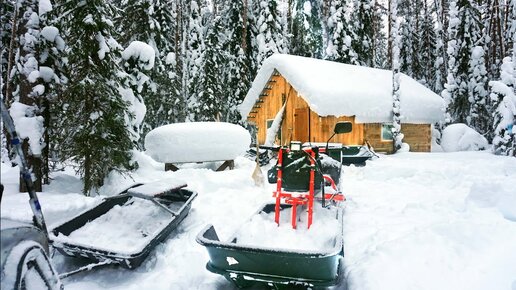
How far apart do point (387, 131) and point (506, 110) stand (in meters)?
6.43

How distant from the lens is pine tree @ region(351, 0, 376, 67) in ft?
92.7

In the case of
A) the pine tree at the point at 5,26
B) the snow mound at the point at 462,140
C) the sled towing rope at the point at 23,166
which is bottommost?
the snow mound at the point at 462,140

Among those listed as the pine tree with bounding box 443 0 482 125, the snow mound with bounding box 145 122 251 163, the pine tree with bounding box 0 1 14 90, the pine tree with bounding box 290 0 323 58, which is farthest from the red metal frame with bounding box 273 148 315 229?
the pine tree with bounding box 290 0 323 58

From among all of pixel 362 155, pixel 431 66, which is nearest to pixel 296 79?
pixel 362 155

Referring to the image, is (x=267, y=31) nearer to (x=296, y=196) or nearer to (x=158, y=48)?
(x=158, y=48)

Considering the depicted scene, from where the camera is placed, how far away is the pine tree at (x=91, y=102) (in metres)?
7.79

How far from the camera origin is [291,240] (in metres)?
4.68

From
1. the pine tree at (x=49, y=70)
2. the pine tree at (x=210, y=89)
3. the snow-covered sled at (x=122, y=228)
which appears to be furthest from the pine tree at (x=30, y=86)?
the pine tree at (x=210, y=89)

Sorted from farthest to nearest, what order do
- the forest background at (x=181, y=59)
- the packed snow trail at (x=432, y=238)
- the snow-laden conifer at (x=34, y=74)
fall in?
1. the forest background at (x=181, y=59)
2. the snow-laden conifer at (x=34, y=74)
3. the packed snow trail at (x=432, y=238)

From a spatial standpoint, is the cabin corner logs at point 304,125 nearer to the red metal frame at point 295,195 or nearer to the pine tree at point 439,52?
the pine tree at point 439,52

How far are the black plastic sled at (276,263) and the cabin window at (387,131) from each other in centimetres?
1815

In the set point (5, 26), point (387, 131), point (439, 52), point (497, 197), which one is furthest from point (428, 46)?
point (5, 26)

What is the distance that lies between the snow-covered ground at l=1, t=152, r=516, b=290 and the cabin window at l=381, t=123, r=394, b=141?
454 inches

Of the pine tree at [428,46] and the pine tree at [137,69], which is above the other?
the pine tree at [428,46]
